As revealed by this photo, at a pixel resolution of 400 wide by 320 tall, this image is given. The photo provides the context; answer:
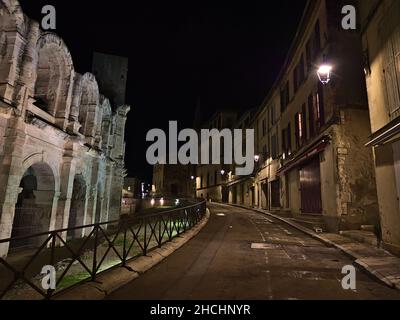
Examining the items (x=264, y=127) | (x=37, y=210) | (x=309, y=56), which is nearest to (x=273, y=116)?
(x=264, y=127)

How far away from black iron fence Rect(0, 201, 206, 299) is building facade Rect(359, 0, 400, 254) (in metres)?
6.33

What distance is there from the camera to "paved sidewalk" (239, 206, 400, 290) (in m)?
5.09

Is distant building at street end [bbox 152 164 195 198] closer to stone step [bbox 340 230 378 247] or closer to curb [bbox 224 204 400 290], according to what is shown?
curb [bbox 224 204 400 290]

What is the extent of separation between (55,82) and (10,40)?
319 centimetres

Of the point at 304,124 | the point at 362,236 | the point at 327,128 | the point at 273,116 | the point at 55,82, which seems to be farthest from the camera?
the point at 273,116

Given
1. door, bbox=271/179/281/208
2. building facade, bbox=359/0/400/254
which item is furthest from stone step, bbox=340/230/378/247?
door, bbox=271/179/281/208

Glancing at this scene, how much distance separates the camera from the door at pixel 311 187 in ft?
41.8

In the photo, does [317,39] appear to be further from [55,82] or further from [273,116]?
[55,82]

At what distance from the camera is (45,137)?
11211 millimetres

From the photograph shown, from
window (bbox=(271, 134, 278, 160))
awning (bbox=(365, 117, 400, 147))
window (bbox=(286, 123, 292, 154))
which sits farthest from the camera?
window (bbox=(271, 134, 278, 160))

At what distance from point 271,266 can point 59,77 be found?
12.5m

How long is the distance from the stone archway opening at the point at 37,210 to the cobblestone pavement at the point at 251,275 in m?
7.33
